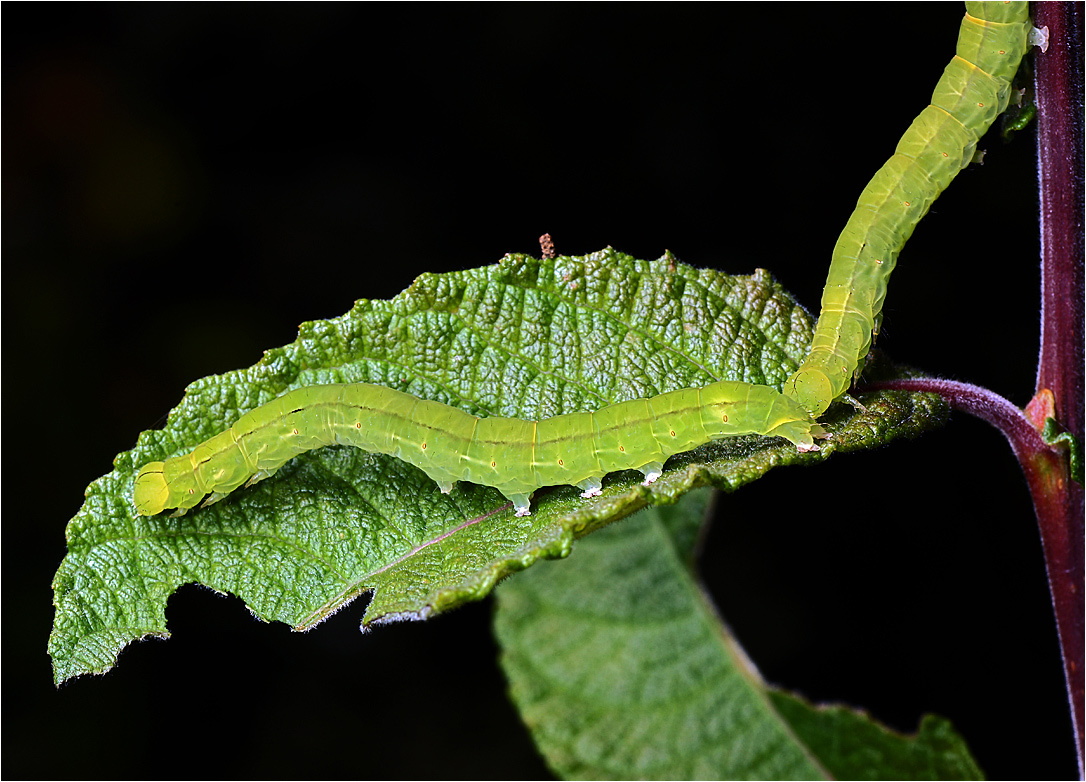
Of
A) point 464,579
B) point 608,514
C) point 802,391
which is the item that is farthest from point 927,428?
point 464,579

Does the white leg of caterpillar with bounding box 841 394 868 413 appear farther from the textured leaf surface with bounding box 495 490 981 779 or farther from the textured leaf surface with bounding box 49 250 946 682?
the textured leaf surface with bounding box 495 490 981 779

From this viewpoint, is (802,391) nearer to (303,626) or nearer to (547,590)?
(303,626)

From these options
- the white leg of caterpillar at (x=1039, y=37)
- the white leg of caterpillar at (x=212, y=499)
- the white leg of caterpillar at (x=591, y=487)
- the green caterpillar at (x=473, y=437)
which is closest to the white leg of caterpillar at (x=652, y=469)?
the green caterpillar at (x=473, y=437)

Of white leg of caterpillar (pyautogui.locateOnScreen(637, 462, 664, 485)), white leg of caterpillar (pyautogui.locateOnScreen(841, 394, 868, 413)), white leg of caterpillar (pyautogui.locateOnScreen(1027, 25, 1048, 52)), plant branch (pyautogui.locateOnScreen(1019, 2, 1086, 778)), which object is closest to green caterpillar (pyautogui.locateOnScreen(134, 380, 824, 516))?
white leg of caterpillar (pyautogui.locateOnScreen(637, 462, 664, 485))

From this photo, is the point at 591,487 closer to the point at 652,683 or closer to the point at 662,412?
the point at 662,412

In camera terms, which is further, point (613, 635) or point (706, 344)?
point (613, 635)

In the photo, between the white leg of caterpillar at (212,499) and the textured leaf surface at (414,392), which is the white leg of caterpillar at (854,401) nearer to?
the textured leaf surface at (414,392)
